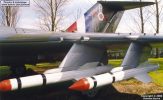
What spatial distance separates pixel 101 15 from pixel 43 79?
6309 mm

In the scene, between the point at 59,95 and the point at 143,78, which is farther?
the point at 59,95

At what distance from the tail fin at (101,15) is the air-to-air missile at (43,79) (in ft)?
13.9

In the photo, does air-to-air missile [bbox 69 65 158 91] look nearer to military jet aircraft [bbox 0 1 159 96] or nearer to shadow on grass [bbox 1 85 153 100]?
military jet aircraft [bbox 0 1 159 96]

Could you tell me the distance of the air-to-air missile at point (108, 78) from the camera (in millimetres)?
7458

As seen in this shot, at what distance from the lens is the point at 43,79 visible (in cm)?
790

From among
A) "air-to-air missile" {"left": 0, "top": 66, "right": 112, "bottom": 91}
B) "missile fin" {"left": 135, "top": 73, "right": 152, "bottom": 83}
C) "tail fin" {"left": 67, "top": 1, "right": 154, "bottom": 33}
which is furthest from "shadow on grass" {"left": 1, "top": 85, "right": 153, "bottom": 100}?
"tail fin" {"left": 67, "top": 1, "right": 154, "bottom": 33}

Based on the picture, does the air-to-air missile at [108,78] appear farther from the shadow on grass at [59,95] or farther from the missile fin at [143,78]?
the shadow on grass at [59,95]

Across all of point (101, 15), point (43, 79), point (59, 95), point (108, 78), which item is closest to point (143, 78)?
point (108, 78)

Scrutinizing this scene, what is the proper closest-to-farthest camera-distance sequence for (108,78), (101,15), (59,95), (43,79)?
(43,79) → (108,78) → (59,95) → (101,15)

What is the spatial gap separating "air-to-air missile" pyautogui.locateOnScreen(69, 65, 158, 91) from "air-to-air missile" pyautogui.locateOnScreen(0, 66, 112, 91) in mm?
725

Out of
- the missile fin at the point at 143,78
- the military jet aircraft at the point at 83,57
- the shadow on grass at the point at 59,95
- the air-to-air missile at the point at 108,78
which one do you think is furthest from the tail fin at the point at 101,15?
the missile fin at the point at 143,78

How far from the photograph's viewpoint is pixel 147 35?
10008mm

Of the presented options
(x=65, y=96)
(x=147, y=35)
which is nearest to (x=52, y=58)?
(x=65, y=96)

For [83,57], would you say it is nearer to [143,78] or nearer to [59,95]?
[143,78]
